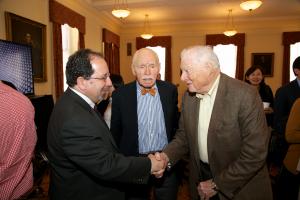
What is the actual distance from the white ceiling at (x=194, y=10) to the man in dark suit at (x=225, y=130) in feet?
19.1

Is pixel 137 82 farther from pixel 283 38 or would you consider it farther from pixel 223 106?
pixel 283 38

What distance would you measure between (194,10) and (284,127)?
657cm

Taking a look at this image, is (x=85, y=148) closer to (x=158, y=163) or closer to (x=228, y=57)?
(x=158, y=163)

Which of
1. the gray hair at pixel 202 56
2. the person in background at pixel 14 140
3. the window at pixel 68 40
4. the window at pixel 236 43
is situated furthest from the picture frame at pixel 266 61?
the person in background at pixel 14 140

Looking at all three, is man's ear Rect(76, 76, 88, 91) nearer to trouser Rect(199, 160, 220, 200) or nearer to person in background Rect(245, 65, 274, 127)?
trouser Rect(199, 160, 220, 200)

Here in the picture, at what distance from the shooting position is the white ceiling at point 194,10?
23.9 feet

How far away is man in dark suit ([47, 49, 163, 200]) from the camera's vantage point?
141cm

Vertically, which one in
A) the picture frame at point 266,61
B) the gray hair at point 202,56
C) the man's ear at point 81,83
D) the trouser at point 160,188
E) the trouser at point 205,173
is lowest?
the trouser at point 160,188

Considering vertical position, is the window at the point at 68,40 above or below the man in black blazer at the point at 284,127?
above

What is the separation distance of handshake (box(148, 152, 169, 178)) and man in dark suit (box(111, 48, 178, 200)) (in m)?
0.28

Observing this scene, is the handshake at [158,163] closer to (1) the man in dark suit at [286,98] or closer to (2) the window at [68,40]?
(1) the man in dark suit at [286,98]

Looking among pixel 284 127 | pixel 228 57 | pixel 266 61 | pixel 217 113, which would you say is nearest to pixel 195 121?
pixel 217 113

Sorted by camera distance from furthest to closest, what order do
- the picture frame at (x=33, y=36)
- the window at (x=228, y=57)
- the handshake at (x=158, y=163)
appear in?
1. the window at (x=228, y=57)
2. the picture frame at (x=33, y=36)
3. the handshake at (x=158, y=163)

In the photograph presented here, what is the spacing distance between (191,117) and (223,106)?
10.9 inches
